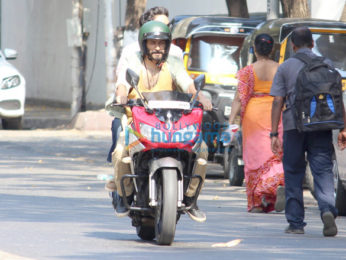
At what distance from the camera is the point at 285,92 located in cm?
931

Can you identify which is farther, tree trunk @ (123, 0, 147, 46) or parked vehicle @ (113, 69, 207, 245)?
tree trunk @ (123, 0, 147, 46)

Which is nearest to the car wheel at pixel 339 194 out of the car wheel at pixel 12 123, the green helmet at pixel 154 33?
the green helmet at pixel 154 33

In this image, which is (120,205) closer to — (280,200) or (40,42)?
(280,200)

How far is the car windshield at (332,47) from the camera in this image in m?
14.0

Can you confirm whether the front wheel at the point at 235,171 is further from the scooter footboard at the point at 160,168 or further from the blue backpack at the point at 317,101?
the scooter footboard at the point at 160,168

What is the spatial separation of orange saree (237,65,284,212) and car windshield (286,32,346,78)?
275cm

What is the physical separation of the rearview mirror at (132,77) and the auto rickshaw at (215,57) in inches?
270

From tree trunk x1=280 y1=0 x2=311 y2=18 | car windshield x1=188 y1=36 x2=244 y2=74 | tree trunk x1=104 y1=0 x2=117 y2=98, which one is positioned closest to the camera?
car windshield x1=188 y1=36 x2=244 y2=74

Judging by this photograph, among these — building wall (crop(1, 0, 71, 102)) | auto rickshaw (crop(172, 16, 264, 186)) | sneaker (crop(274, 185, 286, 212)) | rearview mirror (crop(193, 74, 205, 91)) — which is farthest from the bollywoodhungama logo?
building wall (crop(1, 0, 71, 102))

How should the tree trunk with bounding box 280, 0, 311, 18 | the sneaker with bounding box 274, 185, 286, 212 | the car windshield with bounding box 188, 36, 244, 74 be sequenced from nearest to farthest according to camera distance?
the sneaker with bounding box 274, 185, 286, 212 → the car windshield with bounding box 188, 36, 244, 74 → the tree trunk with bounding box 280, 0, 311, 18

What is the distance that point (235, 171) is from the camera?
14086 mm

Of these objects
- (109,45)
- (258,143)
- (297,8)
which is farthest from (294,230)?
(109,45)

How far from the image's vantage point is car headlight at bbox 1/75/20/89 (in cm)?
2197

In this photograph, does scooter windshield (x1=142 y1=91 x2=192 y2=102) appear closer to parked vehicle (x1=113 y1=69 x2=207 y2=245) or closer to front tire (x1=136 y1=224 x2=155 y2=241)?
parked vehicle (x1=113 y1=69 x2=207 y2=245)
